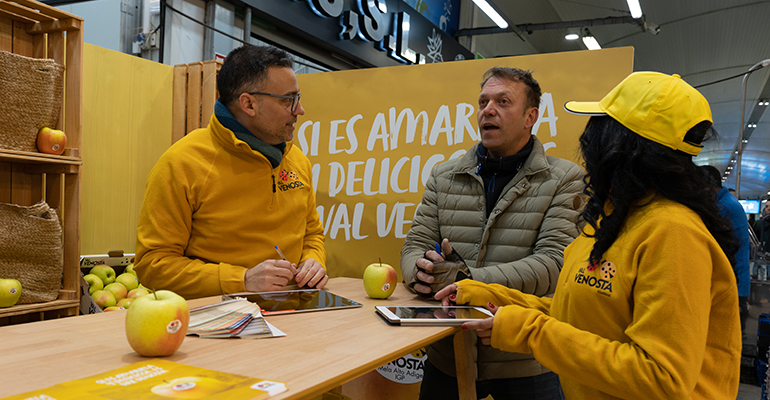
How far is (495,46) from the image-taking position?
41.7 ft

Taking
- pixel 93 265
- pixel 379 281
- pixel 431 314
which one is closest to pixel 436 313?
pixel 431 314

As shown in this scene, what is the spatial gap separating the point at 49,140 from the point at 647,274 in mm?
2924

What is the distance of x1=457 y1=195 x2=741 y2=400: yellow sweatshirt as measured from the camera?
1097mm

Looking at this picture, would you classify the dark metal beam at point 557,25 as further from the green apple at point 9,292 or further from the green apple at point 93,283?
the green apple at point 9,292

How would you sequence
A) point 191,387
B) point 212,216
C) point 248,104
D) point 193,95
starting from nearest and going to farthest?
point 191,387, point 212,216, point 248,104, point 193,95

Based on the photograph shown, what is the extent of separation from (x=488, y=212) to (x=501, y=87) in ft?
1.86

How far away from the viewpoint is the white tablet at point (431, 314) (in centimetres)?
149

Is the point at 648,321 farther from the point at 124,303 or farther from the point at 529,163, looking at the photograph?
the point at 124,303

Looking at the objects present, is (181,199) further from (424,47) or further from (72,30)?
(424,47)

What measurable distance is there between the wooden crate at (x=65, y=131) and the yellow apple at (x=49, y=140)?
0.07 metres

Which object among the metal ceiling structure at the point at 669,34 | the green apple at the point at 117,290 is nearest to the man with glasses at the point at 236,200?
the green apple at the point at 117,290

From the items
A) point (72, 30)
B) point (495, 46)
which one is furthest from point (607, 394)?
point (495, 46)

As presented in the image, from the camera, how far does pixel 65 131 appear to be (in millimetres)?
2975

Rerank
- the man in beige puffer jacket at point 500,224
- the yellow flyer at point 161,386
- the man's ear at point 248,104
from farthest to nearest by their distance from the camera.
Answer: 1. the man's ear at point 248,104
2. the man in beige puffer jacket at point 500,224
3. the yellow flyer at point 161,386
